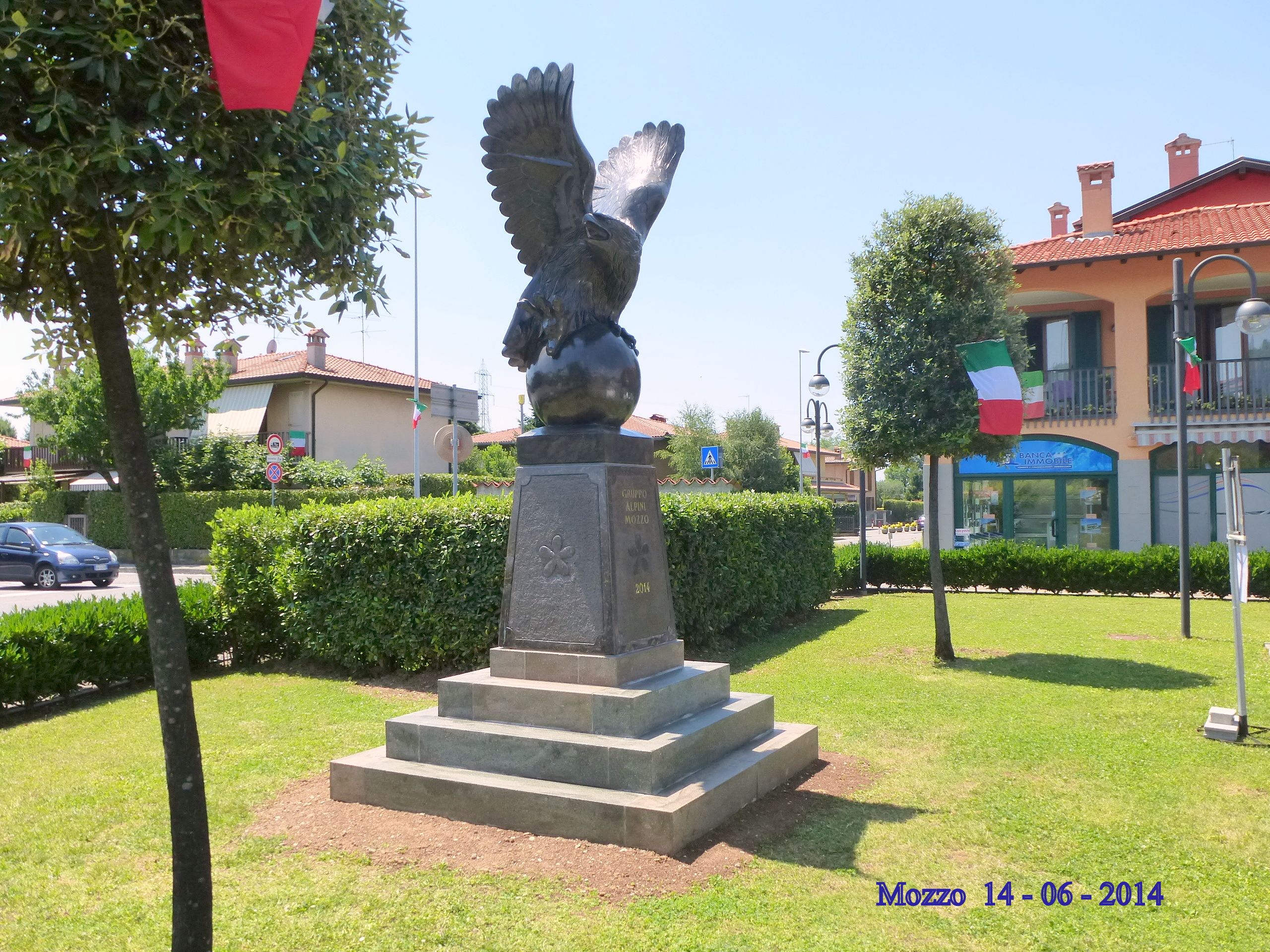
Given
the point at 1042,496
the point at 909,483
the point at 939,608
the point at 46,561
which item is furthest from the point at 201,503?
the point at 909,483

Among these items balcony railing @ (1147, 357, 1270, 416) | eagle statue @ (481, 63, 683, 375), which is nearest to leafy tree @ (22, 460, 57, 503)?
eagle statue @ (481, 63, 683, 375)

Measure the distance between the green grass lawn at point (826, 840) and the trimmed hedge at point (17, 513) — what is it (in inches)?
1123

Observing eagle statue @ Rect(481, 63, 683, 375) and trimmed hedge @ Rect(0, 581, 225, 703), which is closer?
eagle statue @ Rect(481, 63, 683, 375)

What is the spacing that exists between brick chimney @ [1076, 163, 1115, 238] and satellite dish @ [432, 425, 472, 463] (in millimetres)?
16605

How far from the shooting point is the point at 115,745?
693 centimetres

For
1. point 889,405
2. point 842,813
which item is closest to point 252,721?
point 842,813

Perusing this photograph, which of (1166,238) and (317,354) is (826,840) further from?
(317,354)

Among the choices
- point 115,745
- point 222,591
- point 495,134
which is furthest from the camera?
point 222,591

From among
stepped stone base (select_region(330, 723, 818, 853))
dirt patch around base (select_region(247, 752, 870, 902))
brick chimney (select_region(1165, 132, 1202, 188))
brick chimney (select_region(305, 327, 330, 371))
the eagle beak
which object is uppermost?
brick chimney (select_region(1165, 132, 1202, 188))

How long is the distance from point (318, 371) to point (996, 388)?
28.8 metres

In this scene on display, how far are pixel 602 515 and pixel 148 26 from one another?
3.60 metres

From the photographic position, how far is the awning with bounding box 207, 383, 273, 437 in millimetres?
34062

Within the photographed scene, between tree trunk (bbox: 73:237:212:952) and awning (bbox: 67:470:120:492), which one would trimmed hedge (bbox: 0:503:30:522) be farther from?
tree trunk (bbox: 73:237:212:952)

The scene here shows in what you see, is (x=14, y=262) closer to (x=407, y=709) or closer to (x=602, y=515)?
(x=602, y=515)
